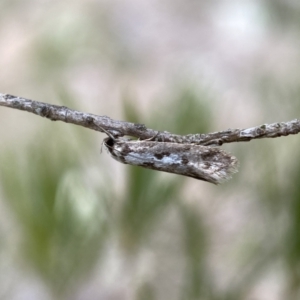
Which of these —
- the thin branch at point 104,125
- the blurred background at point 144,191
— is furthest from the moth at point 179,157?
the blurred background at point 144,191

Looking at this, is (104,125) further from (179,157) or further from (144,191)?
(144,191)

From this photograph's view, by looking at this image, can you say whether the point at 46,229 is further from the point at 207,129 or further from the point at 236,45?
the point at 236,45

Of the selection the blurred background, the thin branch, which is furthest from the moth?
the blurred background

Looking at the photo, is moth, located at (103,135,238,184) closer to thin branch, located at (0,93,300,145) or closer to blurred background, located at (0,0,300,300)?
thin branch, located at (0,93,300,145)

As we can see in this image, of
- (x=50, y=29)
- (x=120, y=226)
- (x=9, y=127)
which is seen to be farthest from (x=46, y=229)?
(x=50, y=29)

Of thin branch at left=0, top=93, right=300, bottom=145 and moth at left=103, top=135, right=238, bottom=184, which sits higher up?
thin branch at left=0, top=93, right=300, bottom=145

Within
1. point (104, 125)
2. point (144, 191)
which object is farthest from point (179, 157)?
point (144, 191)

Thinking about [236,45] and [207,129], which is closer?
[207,129]
